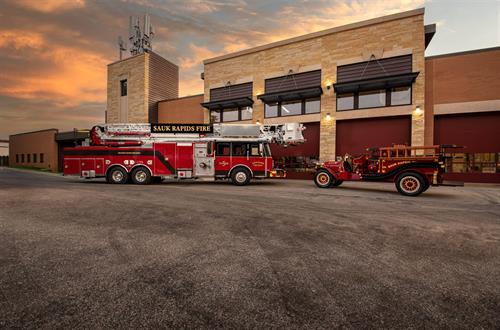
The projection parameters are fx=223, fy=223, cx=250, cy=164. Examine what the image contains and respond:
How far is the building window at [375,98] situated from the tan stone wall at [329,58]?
48 cm

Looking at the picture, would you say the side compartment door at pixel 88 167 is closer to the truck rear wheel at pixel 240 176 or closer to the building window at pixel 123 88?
the truck rear wheel at pixel 240 176

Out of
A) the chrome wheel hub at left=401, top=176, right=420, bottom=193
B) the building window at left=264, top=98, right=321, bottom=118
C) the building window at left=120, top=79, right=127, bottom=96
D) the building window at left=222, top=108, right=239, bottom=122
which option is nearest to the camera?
the chrome wheel hub at left=401, top=176, right=420, bottom=193

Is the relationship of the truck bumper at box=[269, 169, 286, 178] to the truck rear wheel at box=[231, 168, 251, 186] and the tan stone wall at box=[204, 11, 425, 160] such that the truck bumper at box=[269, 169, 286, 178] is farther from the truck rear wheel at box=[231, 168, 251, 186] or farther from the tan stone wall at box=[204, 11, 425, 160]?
the tan stone wall at box=[204, 11, 425, 160]

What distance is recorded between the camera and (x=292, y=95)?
17812 millimetres

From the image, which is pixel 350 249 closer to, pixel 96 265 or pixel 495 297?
pixel 495 297

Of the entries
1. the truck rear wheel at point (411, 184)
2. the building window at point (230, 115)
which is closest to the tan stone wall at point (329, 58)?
the building window at point (230, 115)

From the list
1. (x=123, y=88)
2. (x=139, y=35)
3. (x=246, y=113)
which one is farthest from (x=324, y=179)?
(x=139, y=35)

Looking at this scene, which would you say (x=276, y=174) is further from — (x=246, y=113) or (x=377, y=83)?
(x=377, y=83)

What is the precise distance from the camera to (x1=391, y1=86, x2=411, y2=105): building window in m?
15.1

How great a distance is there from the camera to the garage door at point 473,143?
44.8 feet

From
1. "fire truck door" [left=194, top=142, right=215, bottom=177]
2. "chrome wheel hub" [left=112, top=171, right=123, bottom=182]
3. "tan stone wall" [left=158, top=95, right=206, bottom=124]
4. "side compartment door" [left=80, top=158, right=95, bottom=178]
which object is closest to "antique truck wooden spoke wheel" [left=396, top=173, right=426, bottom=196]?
"fire truck door" [left=194, top=142, right=215, bottom=177]

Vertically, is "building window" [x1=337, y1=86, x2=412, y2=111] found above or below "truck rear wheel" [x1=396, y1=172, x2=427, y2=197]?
above

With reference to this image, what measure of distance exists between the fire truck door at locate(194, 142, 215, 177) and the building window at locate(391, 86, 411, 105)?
13.1 metres

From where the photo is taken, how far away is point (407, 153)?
10.1m
